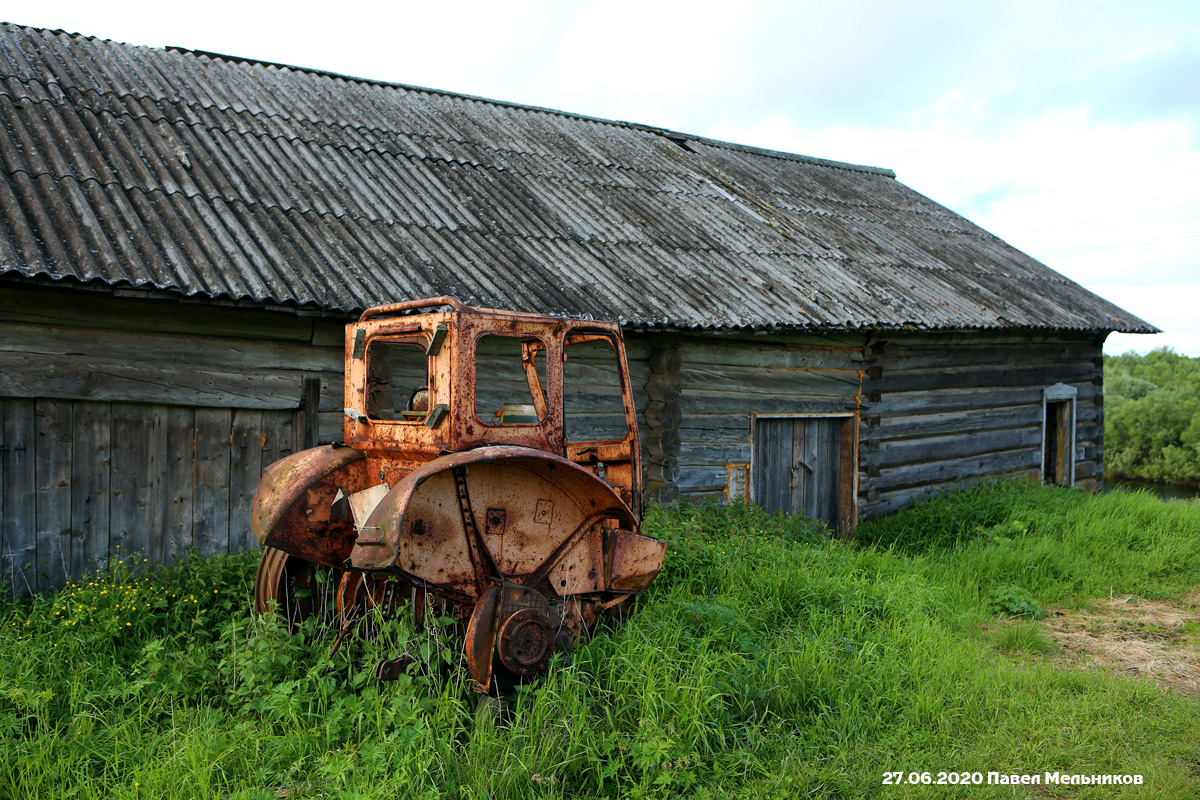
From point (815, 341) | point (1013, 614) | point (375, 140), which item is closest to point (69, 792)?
point (1013, 614)

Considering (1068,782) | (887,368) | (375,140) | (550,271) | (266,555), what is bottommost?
(1068,782)

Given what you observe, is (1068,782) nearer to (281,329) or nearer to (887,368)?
(281,329)

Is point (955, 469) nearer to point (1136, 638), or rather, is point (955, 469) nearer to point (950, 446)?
point (950, 446)

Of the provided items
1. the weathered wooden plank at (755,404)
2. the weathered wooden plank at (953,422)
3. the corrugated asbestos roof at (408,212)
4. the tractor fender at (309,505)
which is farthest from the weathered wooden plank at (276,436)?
the weathered wooden plank at (953,422)

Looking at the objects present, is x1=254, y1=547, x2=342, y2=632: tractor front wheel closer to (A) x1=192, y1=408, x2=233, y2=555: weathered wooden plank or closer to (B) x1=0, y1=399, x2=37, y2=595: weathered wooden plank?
(A) x1=192, y1=408, x2=233, y2=555: weathered wooden plank

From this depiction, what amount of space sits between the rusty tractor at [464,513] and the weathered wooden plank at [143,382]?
1.75 meters

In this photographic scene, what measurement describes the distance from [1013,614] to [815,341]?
137 inches

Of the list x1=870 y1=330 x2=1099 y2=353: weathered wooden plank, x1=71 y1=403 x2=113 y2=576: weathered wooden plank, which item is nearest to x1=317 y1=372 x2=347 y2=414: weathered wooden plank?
x1=71 y1=403 x2=113 y2=576: weathered wooden plank

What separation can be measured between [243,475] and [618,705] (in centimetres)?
360

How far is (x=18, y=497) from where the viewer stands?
518cm

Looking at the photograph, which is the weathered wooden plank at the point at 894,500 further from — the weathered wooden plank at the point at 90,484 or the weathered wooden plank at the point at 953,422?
the weathered wooden plank at the point at 90,484

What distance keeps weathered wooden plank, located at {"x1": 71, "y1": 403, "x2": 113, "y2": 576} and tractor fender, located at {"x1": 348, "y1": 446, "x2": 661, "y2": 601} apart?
3.10 metres

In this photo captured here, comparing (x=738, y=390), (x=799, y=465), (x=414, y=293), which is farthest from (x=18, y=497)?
(x=799, y=465)

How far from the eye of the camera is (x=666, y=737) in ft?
11.3
